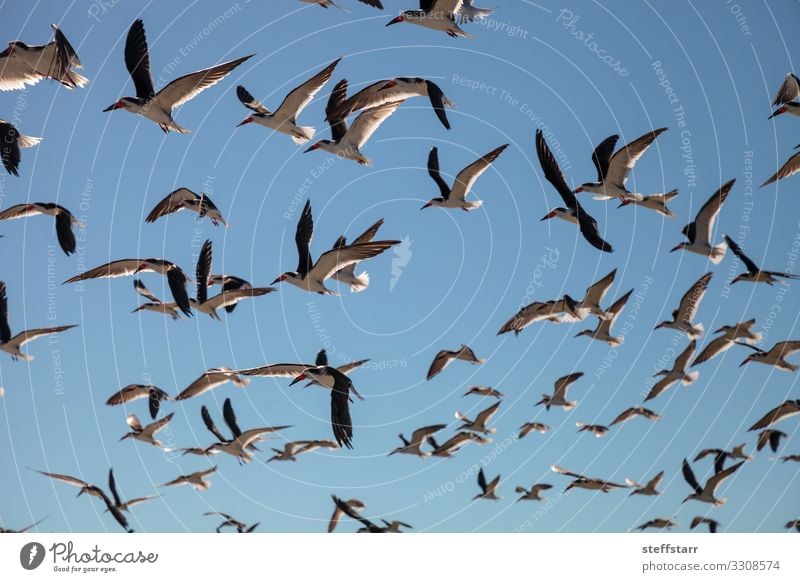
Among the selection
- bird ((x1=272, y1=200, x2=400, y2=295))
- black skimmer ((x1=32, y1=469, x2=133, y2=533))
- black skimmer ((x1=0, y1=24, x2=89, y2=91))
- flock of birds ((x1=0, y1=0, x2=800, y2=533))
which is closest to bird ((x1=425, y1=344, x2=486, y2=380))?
flock of birds ((x1=0, y1=0, x2=800, y2=533))

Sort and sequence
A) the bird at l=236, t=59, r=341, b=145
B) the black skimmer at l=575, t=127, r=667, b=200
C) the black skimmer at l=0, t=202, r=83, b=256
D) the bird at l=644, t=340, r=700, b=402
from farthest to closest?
1. the bird at l=644, t=340, r=700, b=402
2. the black skimmer at l=0, t=202, r=83, b=256
3. the black skimmer at l=575, t=127, r=667, b=200
4. the bird at l=236, t=59, r=341, b=145

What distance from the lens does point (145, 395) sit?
2244cm

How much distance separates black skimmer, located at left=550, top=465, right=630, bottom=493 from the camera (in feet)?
78.8

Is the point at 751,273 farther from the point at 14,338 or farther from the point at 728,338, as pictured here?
the point at 14,338

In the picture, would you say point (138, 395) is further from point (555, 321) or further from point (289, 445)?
point (555, 321)

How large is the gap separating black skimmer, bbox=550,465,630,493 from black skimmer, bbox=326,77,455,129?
9338 mm

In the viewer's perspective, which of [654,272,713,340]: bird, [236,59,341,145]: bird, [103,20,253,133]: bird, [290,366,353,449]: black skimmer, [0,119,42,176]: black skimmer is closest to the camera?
[103,20,253,133]: bird

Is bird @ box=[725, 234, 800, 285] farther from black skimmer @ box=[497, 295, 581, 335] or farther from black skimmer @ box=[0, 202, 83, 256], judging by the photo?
black skimmer @ box=[0, 202, 83, 256]

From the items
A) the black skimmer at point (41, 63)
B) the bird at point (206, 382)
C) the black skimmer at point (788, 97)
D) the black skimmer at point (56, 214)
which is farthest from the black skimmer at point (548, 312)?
the black skimmer at point (41, 63)

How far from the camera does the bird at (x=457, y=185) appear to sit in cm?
2020

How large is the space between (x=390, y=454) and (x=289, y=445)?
93.8 inches

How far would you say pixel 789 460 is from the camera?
23969 mm
